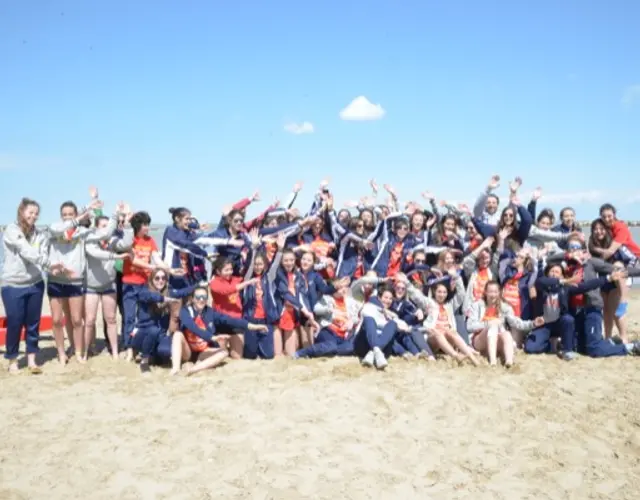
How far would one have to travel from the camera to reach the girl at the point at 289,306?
688cm

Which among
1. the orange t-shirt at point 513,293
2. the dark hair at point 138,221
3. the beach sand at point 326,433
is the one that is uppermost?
the dark hair at point 138,221

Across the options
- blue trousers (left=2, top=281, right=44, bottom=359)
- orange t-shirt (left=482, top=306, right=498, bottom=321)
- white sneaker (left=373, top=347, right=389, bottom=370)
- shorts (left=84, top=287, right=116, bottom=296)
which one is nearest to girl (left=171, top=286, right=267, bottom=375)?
shorts (left=84, top=287, right=116, bottom=296)

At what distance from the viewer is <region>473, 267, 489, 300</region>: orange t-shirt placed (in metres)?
6.88

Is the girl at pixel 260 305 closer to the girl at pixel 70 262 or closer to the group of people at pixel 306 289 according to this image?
the group of people at pixel 306 289

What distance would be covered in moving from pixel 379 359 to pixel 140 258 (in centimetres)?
311

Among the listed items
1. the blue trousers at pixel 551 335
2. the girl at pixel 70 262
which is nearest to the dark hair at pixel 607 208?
the blue trousers at pixel 551 335

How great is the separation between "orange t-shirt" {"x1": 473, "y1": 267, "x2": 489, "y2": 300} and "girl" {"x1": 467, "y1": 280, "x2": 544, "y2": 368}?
0.24 ft

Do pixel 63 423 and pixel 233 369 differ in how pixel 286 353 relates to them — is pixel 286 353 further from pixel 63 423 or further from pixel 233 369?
pixel 63 423

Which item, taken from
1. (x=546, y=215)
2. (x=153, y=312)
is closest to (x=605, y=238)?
(x=546, y=215)

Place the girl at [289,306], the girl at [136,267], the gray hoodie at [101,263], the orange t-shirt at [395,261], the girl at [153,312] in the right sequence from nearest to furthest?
the girl at [153,312], the gray hoodie at [101,263], the girl at [136,267], the girl at [289,306], the orange t-shirt at [395,261]

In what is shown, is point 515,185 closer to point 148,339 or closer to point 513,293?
point 513,293

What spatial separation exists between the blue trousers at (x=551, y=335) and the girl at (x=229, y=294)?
3.48 metres

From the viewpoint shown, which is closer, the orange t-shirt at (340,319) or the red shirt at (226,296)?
the red shirt at (226,296)

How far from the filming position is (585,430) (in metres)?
4.64
